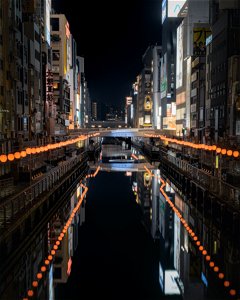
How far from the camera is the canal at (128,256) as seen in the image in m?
22.1

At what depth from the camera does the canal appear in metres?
22.1

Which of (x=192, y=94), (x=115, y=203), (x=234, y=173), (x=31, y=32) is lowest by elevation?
(x=115, y=203)

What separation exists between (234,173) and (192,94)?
85627mm

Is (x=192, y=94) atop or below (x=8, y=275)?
atop

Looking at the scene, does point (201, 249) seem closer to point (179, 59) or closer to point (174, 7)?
point (179, 59)

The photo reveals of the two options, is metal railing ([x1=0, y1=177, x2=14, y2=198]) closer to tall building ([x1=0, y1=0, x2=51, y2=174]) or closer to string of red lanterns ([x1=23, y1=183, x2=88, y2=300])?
string of red lanterns ([x1=23, y1=183, x2=88, y2=300])

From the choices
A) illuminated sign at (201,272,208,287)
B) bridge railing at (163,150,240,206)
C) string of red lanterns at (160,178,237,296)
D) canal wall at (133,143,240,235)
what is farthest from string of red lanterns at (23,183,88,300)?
bridge railing at (163,150,240,206)

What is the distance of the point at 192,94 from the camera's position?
117 meters

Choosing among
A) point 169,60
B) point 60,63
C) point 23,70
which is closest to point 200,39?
point 169,60

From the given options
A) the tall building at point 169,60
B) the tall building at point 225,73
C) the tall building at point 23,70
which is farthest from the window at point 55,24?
the tall building at point 225,73

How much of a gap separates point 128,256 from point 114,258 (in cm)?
96

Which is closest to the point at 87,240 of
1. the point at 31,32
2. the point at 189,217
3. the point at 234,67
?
the point at 189,217

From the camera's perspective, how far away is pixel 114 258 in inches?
1107

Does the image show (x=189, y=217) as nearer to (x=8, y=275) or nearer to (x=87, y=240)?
(x=87, y=240)
